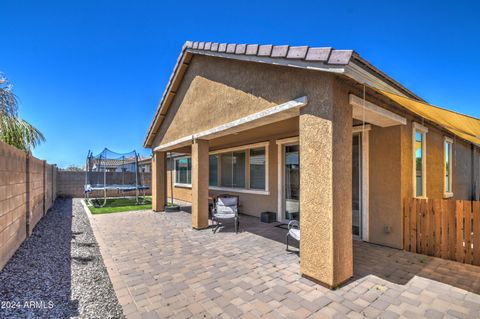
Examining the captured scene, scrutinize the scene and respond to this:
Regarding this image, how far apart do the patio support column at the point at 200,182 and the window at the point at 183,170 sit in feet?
28.0

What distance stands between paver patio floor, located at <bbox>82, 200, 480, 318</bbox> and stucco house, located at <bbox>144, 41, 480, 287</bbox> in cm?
56

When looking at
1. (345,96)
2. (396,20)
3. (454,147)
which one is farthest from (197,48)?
(454,147)

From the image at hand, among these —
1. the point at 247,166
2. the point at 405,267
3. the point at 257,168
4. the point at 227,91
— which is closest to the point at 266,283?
the point at 405,267

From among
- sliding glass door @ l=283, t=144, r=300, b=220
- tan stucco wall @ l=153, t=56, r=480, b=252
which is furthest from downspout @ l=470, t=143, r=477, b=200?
sliding glass door @ l=283, t=144, r=300, b=220

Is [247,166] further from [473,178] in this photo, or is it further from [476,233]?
[473,178]

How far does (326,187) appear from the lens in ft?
14.1

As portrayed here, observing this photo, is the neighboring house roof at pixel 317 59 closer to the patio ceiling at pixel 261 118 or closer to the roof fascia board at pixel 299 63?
the roof fascia board at pixel 299 63

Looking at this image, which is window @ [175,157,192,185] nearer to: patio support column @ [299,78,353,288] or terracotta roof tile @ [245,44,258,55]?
terracotta roof tile @ [245,44,258,55]

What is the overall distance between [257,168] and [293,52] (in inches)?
290

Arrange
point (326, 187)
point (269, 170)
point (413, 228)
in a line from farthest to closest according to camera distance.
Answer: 1. point (269, 170)
2. point (413, 228)
3. point (326, 187)

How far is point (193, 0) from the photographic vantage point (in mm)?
9664

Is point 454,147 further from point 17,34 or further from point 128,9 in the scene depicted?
point 17,34

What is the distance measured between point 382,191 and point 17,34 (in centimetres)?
1630

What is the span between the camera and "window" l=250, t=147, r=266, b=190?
36.7 feet
